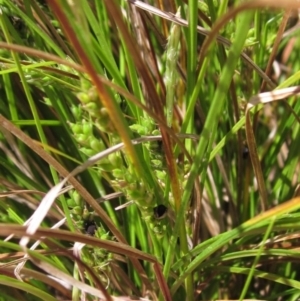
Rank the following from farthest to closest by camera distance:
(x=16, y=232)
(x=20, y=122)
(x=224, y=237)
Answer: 1. (x=20, y=122)
2. (x=224, y=237)
3. (x=16, y=232)

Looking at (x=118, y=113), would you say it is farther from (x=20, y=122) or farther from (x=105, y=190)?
(x=105, y=190)

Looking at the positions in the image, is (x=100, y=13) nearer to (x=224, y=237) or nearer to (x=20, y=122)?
(x=20, y=122)

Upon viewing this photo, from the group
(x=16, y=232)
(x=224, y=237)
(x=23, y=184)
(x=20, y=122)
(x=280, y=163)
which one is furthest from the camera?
(x=280, y=163)

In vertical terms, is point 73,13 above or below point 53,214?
above

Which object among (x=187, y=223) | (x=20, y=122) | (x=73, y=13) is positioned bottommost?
(x=187, y=223)

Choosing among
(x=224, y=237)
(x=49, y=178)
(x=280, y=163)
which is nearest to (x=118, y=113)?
(x=224, y=237)

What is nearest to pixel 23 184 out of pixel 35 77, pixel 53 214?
pixel 53 214

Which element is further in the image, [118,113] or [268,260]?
[268,260]
